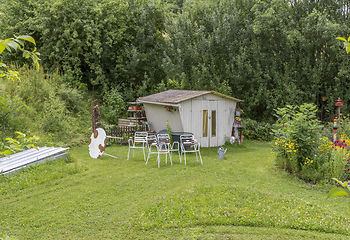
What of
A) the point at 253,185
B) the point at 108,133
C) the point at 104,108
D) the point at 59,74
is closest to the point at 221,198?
the point at 253,185

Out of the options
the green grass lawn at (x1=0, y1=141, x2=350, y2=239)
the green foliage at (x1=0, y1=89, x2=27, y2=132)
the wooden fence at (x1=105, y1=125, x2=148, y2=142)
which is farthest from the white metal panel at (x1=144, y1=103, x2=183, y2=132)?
the green foliage at (x1=0, y1=89, x2=27, y2=132)

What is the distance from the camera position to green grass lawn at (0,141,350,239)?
488 cm

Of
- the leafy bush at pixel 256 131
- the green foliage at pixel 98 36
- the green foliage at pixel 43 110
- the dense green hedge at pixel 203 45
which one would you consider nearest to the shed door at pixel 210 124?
the leafy bush at pixel 256 131

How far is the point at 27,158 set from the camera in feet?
27.5

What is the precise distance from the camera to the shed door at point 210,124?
12.2 m

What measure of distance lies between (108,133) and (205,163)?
226 inches

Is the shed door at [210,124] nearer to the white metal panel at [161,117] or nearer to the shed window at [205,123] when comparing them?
the shed window at [205,123]

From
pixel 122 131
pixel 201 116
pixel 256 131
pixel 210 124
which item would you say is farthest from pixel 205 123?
pixel 256 131

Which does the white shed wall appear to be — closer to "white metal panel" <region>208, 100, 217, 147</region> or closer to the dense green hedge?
"white metal panel" <region>208, 100, 217, 147</region>

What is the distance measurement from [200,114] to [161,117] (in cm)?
212

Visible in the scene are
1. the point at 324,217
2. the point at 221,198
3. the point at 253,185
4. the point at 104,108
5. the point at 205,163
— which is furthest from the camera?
the point at 104,108

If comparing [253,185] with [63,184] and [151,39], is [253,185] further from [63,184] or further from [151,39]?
[151,39]

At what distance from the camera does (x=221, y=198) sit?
20.1 ft

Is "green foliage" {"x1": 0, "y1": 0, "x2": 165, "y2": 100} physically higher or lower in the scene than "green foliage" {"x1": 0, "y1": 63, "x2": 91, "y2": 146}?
higher
